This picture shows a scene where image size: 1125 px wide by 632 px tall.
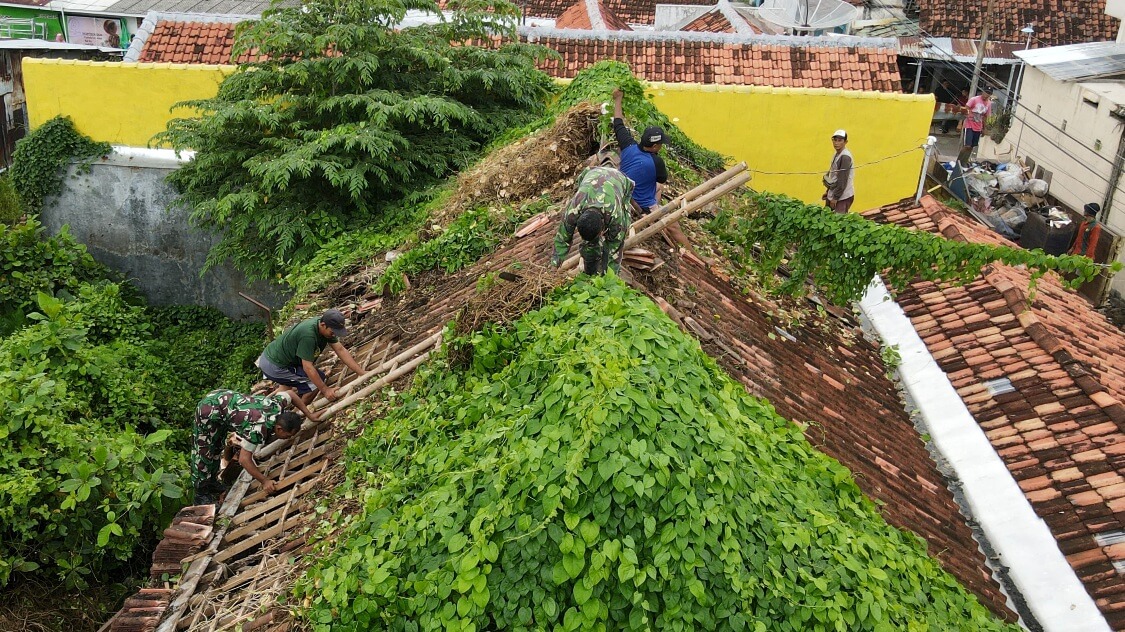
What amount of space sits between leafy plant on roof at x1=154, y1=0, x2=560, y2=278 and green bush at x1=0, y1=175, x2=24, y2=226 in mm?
2964

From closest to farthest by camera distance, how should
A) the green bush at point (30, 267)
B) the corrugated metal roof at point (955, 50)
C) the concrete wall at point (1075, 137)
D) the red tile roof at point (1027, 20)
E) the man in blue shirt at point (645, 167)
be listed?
the man in blue shirt at point (645, 167), the green bush at point (30, 267), the concrete wall at point (1075, 137), the corrugated metal roof at point (955, 50), the red tile roof at point (1027, 20)

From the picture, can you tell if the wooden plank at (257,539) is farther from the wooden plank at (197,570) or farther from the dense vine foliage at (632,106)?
the dense vine foliage at (632,106)

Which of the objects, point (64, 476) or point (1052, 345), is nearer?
point (64, 476)

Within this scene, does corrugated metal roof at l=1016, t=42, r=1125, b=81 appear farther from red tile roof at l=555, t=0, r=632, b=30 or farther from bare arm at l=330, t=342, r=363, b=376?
bare arm at l=330, t=342, r=363, b=376

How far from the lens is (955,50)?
29625 mm

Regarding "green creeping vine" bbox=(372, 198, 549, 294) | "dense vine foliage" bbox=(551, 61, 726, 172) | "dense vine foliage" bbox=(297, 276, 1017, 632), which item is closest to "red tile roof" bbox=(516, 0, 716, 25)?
"dense vine foliage" bbox=(551, 61, 726, 172)

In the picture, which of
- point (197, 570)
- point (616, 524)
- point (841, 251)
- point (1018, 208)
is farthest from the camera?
point (1018, 208)

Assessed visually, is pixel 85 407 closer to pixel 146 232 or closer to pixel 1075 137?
pixel 146 232

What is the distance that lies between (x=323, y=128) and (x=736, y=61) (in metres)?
7.80

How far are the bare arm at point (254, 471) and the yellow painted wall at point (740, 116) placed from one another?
9837 mm

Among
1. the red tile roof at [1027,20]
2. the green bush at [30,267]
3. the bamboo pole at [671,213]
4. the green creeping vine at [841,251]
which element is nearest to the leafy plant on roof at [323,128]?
the green bush at [30,267]

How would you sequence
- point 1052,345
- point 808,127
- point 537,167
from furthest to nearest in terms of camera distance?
point 808,127 → point 537,167 → point 1052,345

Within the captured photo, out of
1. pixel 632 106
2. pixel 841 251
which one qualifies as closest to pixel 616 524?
pixel 841 251

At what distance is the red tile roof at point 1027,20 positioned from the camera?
29.9 meters
